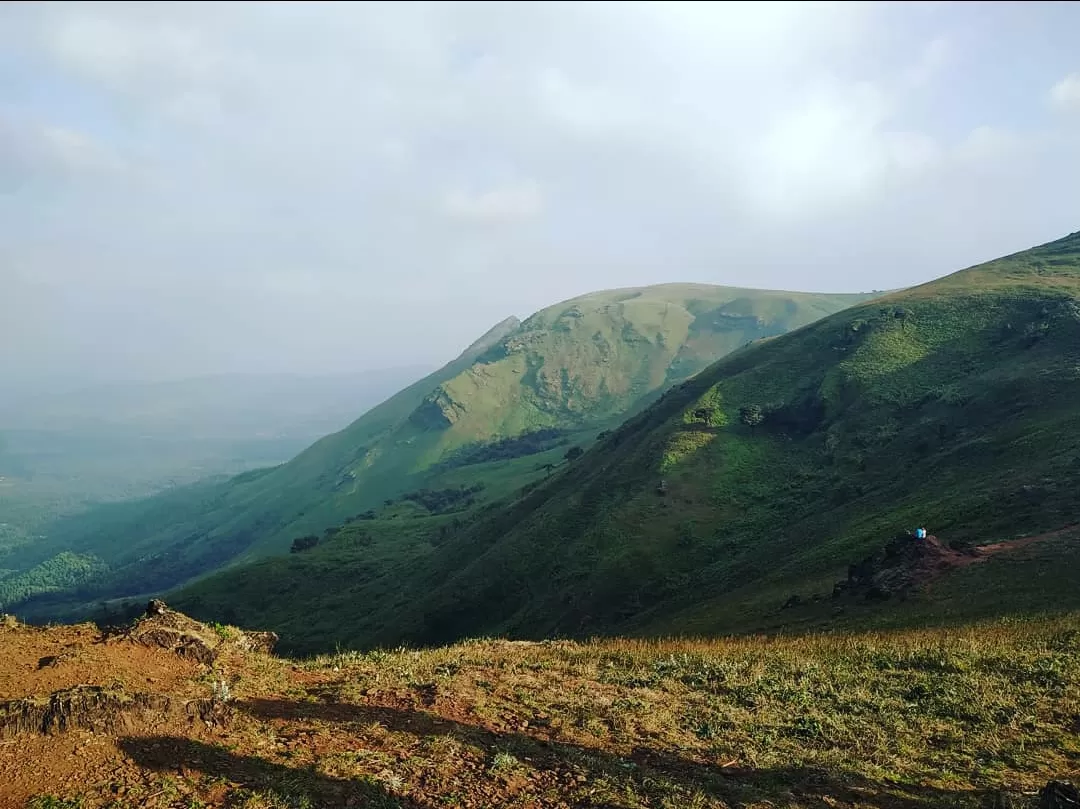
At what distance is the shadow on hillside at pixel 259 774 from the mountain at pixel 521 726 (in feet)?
0.10

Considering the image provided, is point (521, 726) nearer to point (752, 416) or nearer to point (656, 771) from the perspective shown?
point (656, 771)

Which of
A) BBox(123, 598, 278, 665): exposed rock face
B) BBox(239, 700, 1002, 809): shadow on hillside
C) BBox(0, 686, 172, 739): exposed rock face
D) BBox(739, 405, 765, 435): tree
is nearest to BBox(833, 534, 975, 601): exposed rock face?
BBox(239, 700, 1002, 809): shadow on hillside

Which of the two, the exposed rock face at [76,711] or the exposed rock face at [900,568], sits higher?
the exposed rock face at [76,711]

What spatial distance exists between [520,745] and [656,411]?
232 feet

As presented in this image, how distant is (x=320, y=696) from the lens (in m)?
12.3

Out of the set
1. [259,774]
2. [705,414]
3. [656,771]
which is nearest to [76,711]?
[259,774]

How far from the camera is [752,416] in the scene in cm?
6406

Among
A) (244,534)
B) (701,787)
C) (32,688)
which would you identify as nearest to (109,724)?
(32,688)

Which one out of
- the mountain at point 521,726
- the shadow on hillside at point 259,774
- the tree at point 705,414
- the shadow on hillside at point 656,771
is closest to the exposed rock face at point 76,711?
the mountain at point 521,726

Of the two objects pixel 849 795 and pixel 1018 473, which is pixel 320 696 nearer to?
pixel 849 795

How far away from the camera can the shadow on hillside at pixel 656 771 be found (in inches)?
379

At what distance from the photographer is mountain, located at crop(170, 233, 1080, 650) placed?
27.7 m

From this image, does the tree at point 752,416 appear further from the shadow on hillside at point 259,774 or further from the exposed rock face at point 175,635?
the shadow on hillside at point 259,774

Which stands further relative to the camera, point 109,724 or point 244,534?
point 244,534
